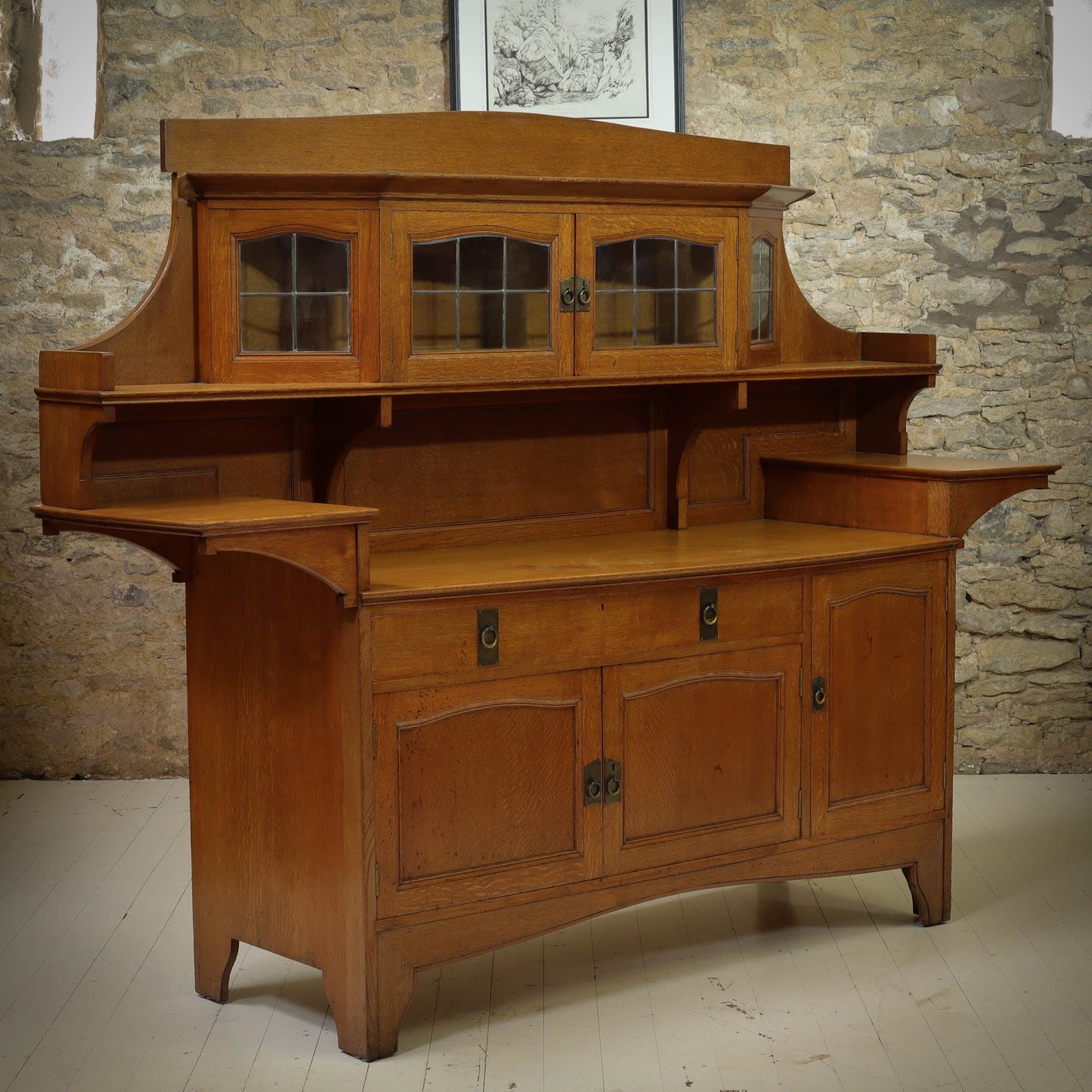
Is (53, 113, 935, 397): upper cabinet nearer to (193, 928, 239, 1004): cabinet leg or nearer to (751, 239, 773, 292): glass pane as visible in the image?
(751, 239, 773, 292): glass pane

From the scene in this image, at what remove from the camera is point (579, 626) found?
370 cm

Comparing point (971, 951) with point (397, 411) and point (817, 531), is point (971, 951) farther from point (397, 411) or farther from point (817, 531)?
point (397, 411)

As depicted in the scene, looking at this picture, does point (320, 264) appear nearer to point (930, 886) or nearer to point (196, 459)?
point (196, 459)

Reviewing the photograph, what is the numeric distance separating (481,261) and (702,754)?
1.39m

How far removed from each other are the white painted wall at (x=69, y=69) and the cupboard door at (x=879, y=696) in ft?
11.0

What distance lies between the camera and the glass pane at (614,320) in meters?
4.01

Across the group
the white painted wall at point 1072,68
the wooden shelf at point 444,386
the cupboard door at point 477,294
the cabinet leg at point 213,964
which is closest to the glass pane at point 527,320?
the cupboard door at point 477,294

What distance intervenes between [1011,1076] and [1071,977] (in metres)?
0.65

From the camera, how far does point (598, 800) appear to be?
376cm

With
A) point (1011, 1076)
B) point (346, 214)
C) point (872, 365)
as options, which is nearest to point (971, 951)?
point (1011, 1076)

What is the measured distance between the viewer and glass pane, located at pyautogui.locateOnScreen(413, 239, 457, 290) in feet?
12.2

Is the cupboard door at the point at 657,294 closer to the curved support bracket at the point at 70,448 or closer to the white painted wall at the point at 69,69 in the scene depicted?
the curved support bracket at the point at 70,448

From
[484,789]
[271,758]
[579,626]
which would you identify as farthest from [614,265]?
[271,758]

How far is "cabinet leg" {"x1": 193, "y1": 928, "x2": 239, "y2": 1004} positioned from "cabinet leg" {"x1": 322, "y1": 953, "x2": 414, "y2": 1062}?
1.30 feet
